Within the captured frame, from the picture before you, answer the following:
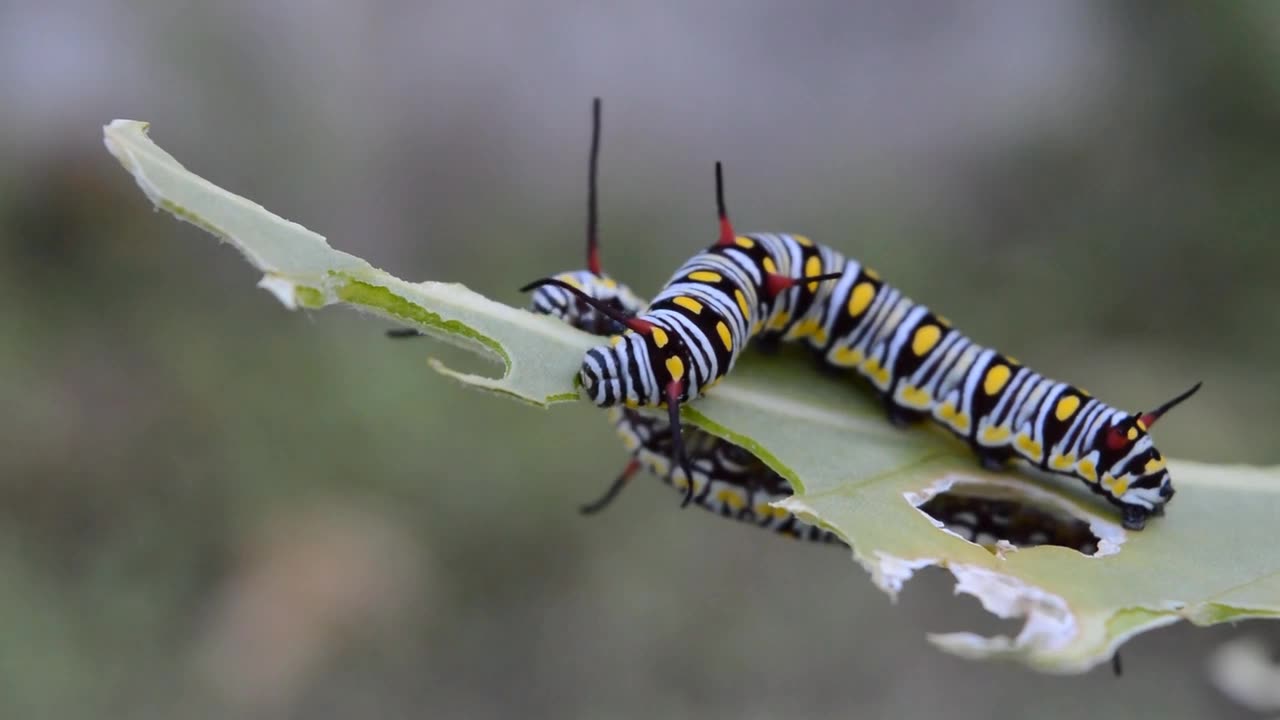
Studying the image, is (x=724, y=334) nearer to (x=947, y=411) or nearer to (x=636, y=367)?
(x=636, y=367)

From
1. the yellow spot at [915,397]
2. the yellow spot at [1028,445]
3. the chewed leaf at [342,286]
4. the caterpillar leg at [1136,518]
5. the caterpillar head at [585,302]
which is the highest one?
the yellow spot at [915,397]

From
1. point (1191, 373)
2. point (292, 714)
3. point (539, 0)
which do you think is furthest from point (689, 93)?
point (292, 714)

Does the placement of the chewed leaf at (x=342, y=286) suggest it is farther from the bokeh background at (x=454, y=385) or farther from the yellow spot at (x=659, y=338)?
the bokeh background at (x=454, y=385)

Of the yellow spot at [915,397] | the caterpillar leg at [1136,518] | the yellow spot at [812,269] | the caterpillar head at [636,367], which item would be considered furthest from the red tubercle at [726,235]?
the caterpillar leg at [1136,518]

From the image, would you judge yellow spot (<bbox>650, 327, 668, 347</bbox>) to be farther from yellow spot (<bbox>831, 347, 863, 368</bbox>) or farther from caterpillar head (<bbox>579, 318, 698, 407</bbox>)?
yellow spot (<bbox>831, 347, 863, 368</bbox>)

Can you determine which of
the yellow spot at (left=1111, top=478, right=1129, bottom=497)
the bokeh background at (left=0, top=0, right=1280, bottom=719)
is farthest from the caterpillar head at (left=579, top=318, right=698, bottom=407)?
the bokeh background at (left=0, top=0, right=1280, bottom=719)

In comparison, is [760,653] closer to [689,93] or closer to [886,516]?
[886,516]

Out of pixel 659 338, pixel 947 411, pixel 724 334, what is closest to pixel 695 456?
pixel 724 334
